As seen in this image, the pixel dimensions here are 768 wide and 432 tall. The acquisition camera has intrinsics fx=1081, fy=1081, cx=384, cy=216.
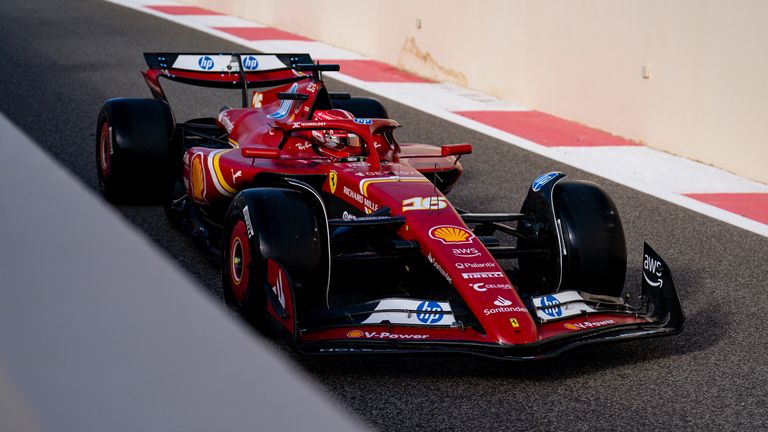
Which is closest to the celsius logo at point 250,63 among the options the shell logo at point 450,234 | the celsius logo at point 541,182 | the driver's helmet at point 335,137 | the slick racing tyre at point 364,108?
the slick racing tyre at point 364,108

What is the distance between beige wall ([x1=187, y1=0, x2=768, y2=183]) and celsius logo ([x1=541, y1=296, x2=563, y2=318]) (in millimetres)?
4669

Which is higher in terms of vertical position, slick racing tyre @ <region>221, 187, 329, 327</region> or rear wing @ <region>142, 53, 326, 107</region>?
rear wing @ <region>142, 53, 326, 107</region>

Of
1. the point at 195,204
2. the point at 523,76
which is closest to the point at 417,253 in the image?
the point at 195,204

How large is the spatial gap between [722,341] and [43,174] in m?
4.24

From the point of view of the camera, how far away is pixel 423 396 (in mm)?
4402

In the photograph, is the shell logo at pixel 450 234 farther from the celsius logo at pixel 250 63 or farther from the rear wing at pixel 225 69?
the celsius logo at pixel 250 63

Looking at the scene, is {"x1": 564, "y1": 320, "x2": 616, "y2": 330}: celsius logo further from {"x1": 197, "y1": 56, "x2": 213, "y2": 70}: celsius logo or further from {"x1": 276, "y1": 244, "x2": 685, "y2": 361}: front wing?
{"x1": 197, "y1": 56, "x2": 213, "y2": 70}: celsius logo

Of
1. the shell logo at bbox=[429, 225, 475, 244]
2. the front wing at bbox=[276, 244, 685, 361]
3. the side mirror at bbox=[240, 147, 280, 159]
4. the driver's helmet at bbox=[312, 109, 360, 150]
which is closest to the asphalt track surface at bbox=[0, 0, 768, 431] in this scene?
the front wing at bbox=[276, 244, 685, 361]

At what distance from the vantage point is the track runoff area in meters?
8.25

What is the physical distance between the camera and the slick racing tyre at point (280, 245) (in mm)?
4789

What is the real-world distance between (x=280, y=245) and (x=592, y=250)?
5.03 ft

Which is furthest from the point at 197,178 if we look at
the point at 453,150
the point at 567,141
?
the point at 567,141

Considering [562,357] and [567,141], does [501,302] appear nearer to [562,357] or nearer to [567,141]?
[562,357]

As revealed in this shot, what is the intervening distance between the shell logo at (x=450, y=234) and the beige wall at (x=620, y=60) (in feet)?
14.8
